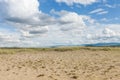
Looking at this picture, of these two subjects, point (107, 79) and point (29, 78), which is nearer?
point (107, 79)

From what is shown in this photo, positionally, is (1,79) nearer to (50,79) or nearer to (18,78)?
(18,78)

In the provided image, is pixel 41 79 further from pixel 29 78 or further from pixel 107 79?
pixel 107 79

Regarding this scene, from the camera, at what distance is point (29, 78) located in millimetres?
22016

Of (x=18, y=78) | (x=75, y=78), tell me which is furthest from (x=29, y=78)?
(x=75, y=78)

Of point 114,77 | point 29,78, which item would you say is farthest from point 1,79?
point 114,77

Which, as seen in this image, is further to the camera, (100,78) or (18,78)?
(18,78)

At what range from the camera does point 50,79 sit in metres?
21.1

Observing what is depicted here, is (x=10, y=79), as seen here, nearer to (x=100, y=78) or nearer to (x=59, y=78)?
(x=59, y=78)

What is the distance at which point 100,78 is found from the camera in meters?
20.7

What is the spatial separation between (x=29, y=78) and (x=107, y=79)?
7634mm

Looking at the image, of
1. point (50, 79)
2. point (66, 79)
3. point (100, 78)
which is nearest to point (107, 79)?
point (100, 78)

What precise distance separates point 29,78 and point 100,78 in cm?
698

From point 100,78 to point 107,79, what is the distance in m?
0.87

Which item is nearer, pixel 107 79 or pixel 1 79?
pixel 107 79
